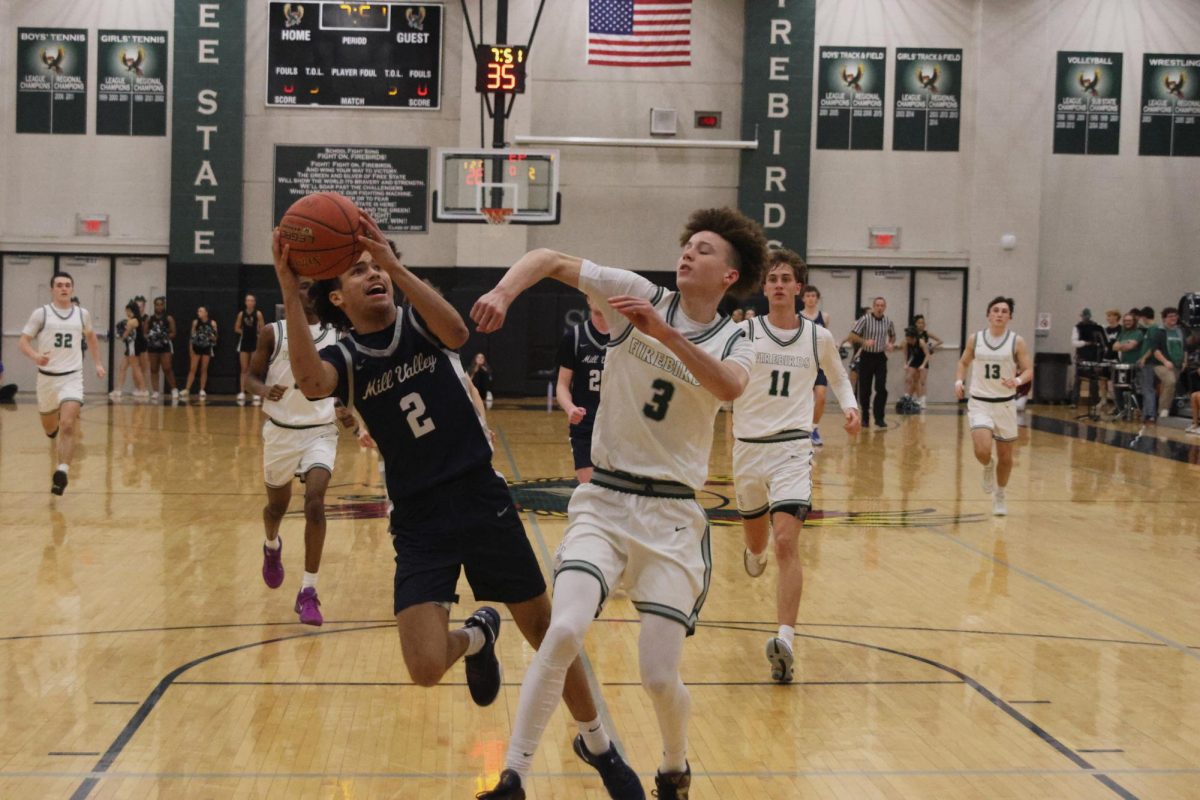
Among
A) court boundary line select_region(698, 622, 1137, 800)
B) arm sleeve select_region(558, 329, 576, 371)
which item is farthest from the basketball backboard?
court boundary line select_region(698, 622, 1137, 800)

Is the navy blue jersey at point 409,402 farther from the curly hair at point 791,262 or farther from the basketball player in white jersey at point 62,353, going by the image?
the basketball player in white jersey at point 62,353

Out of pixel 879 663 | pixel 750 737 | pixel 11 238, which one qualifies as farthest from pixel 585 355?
pixel 11 238

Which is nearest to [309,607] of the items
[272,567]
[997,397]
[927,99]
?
[272,567]

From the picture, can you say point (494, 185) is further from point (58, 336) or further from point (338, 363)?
point (338, 363)

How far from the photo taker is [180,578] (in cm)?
804

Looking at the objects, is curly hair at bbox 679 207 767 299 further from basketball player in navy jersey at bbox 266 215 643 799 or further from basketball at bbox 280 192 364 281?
basketball at bbox 280 192 364 281

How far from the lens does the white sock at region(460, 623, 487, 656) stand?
171 inches

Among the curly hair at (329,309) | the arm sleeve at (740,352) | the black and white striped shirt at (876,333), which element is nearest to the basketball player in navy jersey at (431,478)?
the curly hair at (329,309)

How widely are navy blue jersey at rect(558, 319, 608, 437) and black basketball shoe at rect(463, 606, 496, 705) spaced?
3433 millimetres

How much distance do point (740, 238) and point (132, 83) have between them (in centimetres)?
2176

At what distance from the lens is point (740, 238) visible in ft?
14.5

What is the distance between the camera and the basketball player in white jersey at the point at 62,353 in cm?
1143

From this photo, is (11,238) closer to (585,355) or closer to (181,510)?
(181,510)

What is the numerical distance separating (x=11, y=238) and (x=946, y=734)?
22.5m
